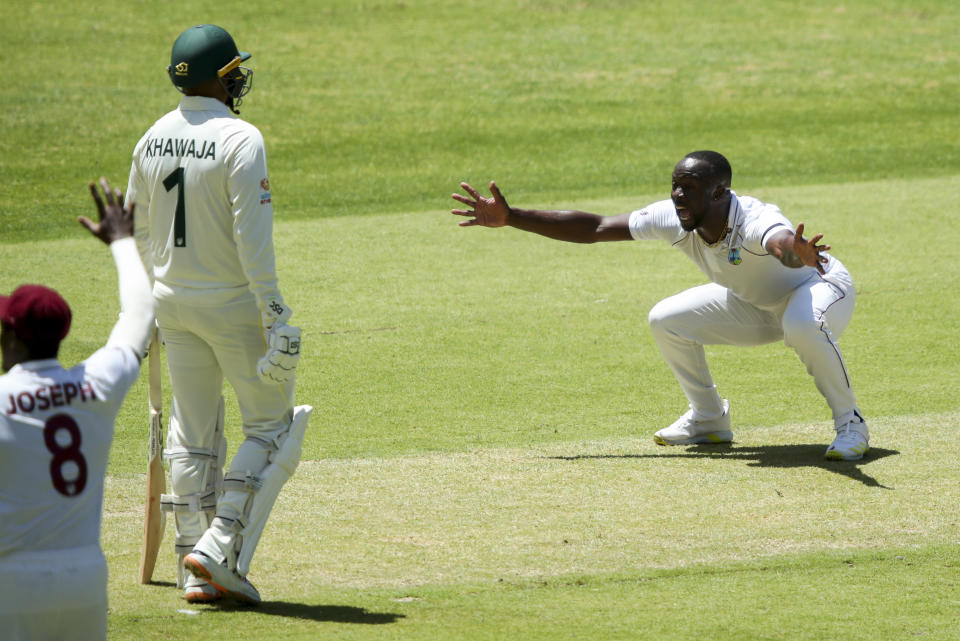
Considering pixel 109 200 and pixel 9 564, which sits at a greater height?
pixel 109 200

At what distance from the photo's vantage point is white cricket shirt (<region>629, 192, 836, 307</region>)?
7770 millimetres

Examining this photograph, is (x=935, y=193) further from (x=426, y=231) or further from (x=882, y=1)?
(x=882, y=1)

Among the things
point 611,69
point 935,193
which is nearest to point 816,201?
point 935,193

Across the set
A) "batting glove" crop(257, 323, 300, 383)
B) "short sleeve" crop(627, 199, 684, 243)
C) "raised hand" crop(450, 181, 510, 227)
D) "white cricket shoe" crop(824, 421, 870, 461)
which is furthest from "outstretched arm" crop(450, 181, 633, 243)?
"batting glove" crop(257, 323, 300, 383)

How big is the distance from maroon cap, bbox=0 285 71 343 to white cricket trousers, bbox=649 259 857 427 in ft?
16.3

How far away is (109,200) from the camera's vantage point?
4801 mm

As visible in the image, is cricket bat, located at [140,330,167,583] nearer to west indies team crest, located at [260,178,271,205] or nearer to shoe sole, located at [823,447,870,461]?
west indies team crest, located at [260,178,271,205]

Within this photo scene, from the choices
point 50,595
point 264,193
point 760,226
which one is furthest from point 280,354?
point 760,226

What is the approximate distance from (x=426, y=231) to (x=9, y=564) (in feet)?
36.2

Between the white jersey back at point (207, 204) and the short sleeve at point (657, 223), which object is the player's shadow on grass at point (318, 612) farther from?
the short sleeve at point (657, 223)

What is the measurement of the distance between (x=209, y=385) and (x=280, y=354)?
563mm

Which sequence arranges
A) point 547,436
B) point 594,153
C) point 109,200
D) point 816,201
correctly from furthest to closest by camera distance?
point 594,153, point 816,201, point 547,436, point 109,200

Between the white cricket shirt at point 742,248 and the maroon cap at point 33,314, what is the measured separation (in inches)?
182

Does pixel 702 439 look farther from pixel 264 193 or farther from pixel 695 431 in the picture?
pixel 264 193
